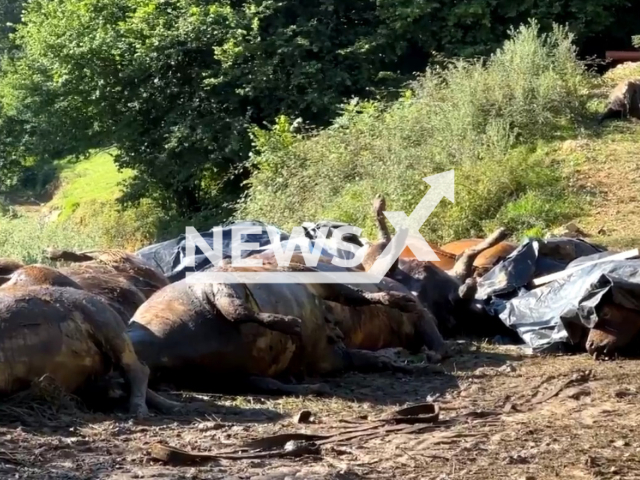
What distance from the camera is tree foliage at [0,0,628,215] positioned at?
1877 cm

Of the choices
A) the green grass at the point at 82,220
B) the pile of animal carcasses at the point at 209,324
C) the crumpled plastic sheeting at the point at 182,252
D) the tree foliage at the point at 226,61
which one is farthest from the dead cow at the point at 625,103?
the green grass at the point at 82,220

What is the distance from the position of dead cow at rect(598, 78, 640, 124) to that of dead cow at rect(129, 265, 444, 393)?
949 centimetres

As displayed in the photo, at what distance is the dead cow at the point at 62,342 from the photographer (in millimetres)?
4566

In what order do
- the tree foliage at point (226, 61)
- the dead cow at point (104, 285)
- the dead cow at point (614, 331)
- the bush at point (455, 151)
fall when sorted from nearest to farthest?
1. the dead cow at point (104, 285)
2. the dead cow at point (614, 331)
3. the bush at point (455, 151)
4. the tree foliage at point (226, 61)

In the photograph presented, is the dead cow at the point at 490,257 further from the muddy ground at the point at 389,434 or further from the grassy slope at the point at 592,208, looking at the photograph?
the muddy ground at the point at 389,434

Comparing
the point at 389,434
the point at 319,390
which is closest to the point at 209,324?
the point at 319,390

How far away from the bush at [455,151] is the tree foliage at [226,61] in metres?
2.03

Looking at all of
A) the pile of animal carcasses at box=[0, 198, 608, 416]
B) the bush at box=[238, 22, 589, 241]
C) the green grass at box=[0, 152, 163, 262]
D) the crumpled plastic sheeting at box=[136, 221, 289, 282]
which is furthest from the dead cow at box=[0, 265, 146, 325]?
the bush at box=[238, 22, 589, 241]

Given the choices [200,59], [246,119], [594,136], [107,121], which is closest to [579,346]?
[594,136]

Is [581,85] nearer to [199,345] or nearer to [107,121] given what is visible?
[107,121]

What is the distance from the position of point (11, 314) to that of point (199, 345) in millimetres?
1109

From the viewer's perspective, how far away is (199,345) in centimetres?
542

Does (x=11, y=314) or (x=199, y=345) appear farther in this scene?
(x=199, y=345)

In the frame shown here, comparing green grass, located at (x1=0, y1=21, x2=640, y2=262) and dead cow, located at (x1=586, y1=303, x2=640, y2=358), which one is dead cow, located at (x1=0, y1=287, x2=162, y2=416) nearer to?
dead cow, located at (x1=586, y1=303, x2=640, y2=358)
